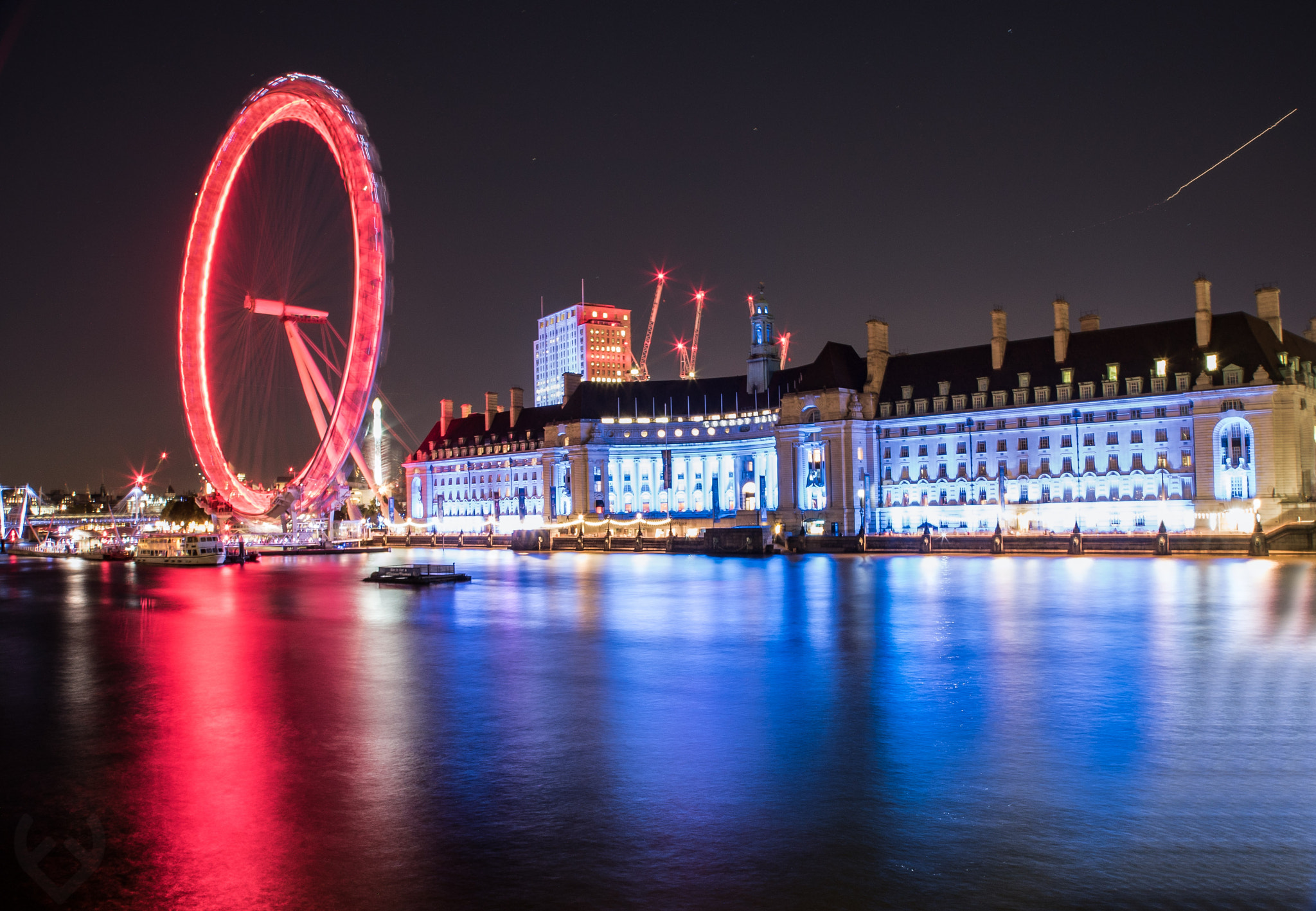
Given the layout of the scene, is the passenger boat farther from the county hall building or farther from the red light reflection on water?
the red light reflection on water

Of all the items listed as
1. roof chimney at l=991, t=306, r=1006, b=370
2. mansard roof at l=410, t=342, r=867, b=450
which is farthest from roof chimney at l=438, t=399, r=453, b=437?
roof chimney at l=991, t=306, r=1006, b=370

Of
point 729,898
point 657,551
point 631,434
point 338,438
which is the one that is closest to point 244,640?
point 729,898

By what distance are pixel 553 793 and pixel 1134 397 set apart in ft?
309

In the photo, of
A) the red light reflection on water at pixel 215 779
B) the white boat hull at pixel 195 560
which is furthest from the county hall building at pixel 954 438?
the red light reflection on water at pixel 215 779

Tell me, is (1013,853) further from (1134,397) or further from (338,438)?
(1134,397)

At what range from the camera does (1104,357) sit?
9912 cm

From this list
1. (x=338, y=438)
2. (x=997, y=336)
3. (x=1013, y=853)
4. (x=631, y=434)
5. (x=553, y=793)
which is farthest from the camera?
(x=631, y=434)

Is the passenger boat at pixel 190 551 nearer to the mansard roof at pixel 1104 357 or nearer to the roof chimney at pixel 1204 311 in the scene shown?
the mansard roof at pixel 1104 357

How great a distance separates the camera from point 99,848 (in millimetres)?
10414
